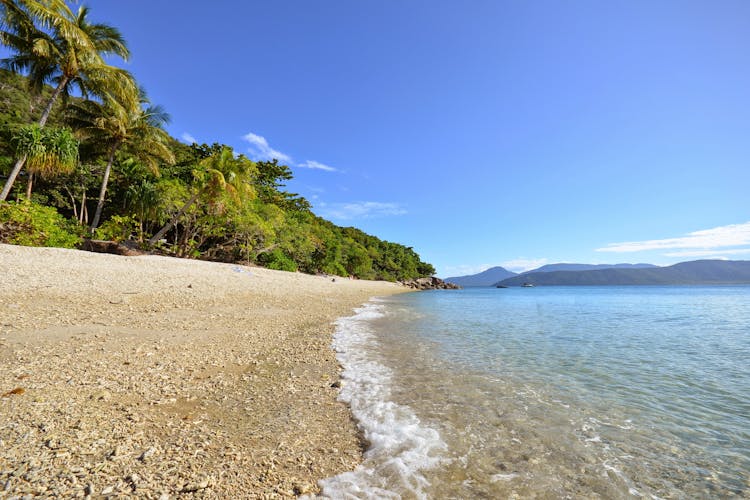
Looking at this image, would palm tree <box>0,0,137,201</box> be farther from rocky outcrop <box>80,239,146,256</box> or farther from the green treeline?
rocky outcrop <box>80,239,146,256</box>

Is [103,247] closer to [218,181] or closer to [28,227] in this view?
[28,227]

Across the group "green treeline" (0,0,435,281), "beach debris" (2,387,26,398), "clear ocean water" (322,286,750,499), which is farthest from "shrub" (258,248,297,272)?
"beach debris" (2,387,26,398)

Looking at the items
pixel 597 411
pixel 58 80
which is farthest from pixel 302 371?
pixel 58 80

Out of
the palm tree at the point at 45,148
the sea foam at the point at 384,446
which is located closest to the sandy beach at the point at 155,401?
the sea foam at the point at 384,446

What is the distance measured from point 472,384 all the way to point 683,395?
11.8 ft

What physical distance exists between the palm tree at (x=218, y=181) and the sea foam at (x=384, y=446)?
22.9 m

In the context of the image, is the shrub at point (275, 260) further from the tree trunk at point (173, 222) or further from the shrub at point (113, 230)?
the shrub at point (113, 230)

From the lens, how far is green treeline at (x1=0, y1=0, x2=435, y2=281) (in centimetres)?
1608

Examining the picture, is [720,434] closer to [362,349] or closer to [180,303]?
[362,349]

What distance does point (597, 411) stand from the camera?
4660mm

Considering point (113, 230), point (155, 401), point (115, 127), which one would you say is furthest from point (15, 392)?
point (115, 127)

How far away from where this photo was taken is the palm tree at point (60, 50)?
16.1 metres

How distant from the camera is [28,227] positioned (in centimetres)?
1444

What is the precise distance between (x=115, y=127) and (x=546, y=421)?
32465 mm
